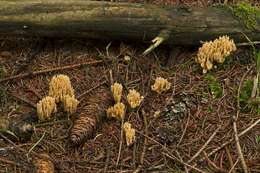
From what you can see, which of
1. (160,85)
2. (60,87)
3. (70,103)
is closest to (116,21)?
(160,85)

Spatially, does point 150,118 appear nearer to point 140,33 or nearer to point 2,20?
point 140,33

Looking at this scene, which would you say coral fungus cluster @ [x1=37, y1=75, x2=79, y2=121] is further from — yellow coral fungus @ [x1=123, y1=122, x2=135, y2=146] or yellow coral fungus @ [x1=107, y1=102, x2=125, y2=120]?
yellow coral fungus @ [x1=123, y1=122, x2=135, y2=146]

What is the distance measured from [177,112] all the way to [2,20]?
1891 mm

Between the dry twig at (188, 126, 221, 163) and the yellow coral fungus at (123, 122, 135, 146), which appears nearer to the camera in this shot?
the dry twig at (188, 126, 221, 163)

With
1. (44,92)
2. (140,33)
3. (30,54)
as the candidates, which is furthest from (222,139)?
(30,54)

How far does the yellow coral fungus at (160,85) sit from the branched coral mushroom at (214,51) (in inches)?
17.9

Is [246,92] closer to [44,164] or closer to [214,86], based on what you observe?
[214,86]

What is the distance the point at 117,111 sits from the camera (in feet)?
12.9

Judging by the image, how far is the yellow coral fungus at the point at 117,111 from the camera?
3.94 meters

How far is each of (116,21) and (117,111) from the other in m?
1.03

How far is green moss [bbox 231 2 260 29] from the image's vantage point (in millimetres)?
4723

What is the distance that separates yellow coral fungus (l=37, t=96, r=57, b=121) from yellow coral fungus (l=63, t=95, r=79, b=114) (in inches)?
4.0

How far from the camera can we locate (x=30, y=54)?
181 inches

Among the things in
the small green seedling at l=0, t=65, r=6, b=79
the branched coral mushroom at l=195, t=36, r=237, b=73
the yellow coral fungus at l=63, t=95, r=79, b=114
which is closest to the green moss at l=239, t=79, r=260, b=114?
the branched coral mushroom at l=195, t=36, r=237, b=73
